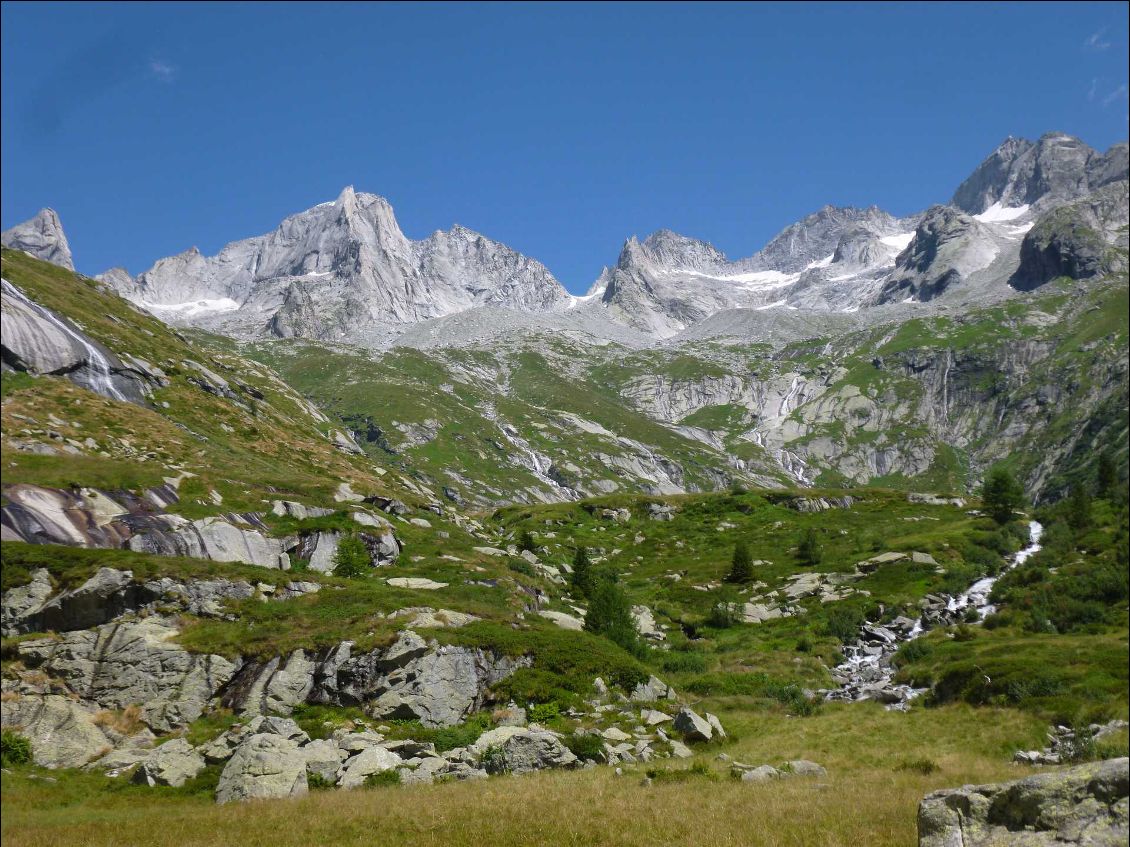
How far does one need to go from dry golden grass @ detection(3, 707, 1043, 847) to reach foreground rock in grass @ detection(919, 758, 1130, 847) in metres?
2.69

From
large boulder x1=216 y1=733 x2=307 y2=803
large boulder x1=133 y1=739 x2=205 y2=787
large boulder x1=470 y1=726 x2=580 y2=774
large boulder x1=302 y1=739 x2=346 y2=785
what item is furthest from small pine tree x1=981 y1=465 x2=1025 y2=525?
large boulder x1=133 y1=739 x2=205 y2=787

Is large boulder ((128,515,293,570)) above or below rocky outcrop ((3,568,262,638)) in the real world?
above

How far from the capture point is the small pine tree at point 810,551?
8231 cm

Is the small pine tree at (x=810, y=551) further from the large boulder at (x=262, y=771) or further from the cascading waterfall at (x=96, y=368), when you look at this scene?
the cascading waterfall at (x=96, y=368)

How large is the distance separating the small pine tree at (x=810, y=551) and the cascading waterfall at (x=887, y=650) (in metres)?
19.4

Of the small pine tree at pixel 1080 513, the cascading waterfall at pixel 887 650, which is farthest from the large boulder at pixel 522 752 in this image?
the small pine tree at pixel 1080 513

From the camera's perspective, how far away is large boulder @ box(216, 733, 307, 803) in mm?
19594

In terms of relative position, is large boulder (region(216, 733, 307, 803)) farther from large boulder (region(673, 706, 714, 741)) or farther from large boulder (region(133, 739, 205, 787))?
large boulder (region(673, 706, 714, 741))

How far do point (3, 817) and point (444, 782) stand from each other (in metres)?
14.9

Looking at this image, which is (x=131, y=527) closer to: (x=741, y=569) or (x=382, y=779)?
(x=382, y=779)

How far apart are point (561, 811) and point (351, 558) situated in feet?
111

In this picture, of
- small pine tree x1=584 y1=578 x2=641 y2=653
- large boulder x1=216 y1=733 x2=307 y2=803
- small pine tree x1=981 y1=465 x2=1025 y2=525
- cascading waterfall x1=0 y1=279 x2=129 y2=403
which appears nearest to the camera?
large boulder x1=216 y1=733 x2=307 y2=803

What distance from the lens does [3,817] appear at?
8.96 m

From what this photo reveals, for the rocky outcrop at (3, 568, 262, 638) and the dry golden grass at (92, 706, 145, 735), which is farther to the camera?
the rocky outcrop at (3, 568, 262, 638)
